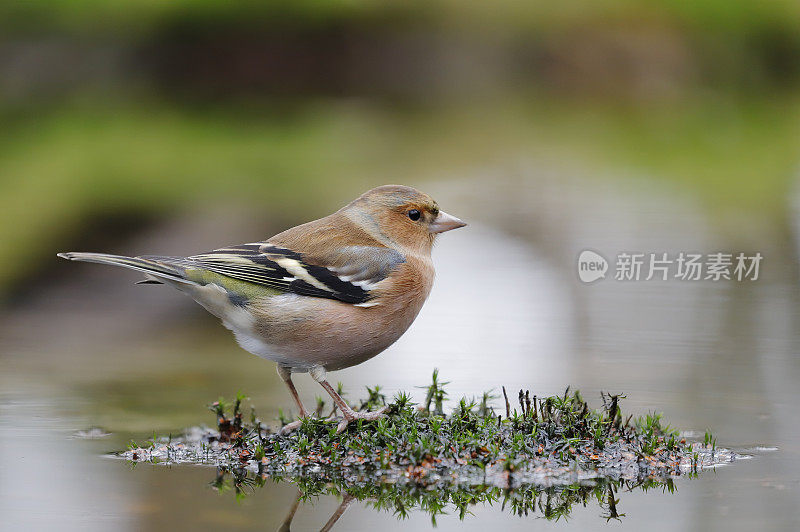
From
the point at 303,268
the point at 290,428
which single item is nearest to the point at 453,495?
the point at 290,428

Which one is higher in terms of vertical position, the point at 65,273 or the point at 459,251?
the point at 459,251

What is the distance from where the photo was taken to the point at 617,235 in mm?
13047

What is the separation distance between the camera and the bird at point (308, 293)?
630cm

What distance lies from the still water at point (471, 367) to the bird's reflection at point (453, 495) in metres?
0.05

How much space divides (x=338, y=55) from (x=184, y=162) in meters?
13.6

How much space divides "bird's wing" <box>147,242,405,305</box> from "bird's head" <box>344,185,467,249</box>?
278mm

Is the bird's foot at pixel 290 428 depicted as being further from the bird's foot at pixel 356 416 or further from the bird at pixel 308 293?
the bird's foot at pixel 356 416

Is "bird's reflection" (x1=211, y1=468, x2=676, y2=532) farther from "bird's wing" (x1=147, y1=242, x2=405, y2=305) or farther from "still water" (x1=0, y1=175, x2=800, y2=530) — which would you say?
"bird's wing" (x1=147, y1=242, x2=405, y2=305)

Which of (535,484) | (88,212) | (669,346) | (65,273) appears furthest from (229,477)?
(88,212)

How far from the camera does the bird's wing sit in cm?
639

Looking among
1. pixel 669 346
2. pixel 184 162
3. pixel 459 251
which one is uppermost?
pixel 184 162

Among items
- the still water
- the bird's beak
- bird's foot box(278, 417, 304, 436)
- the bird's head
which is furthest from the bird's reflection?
the bird's beak

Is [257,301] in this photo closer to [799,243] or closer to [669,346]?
[669,346]

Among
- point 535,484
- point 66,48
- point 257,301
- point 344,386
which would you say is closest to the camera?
point 535,484
